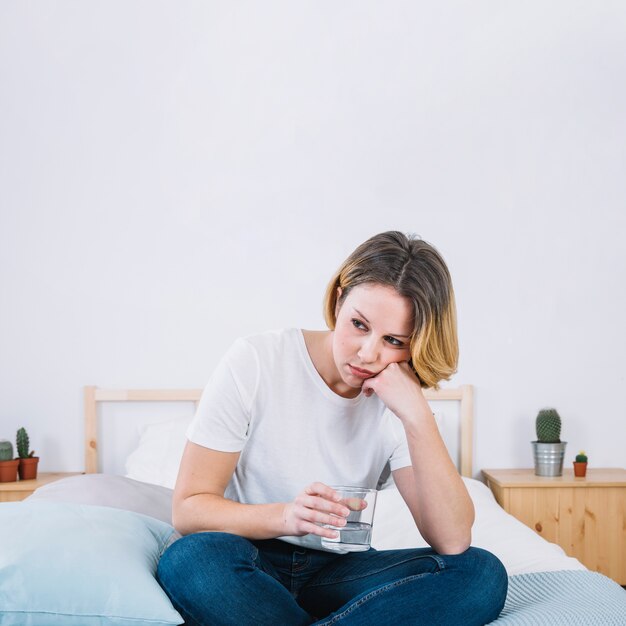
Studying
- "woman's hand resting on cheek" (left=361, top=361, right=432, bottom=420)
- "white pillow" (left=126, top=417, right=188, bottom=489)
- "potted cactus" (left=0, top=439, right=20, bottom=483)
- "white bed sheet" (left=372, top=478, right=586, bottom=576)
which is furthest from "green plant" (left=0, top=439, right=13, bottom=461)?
"woman's hand resting on cheek" (left=361, top=361, right=432, bottom=420)

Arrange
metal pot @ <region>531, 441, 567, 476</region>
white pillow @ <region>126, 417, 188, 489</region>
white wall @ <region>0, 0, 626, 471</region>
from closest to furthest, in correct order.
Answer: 1. white pillow @ <region>126, 417, 188, 489</region>
2. metal pot @ <region>531, 441, 567, 476</region>
3. white wall @ <region>0, 0, 626, 471</region>

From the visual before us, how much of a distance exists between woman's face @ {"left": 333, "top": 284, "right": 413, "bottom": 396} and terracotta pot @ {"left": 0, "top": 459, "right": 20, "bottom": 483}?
62.9 inches

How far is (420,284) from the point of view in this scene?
135cm

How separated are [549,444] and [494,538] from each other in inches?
32.2

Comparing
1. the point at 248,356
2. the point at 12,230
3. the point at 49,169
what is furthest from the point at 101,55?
the point at 248,356

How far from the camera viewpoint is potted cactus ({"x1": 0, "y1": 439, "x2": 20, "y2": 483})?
2545 millimetres

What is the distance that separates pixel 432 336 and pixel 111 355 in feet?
5.59

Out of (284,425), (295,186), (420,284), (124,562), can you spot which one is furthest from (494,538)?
(295,186)

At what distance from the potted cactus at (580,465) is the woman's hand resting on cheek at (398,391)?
144 centimetres

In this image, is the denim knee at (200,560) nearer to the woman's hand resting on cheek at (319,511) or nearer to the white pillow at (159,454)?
the woman's hand resting on cheek at (319,511)

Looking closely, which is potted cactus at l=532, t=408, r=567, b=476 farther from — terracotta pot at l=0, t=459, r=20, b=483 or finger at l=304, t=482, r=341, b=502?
terracotta pot at l=0, t=459, r=20, b=483

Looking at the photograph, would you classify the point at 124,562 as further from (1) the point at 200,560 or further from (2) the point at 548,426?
(2) the point at 548,426

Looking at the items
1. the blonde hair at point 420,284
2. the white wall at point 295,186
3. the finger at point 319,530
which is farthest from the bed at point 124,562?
the white wall at point 295,186

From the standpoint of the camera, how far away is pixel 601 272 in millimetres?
2881
